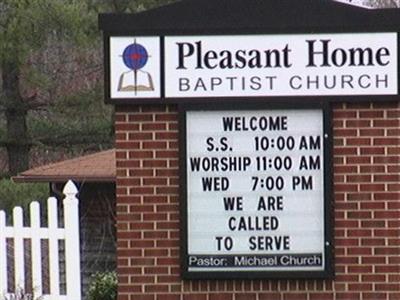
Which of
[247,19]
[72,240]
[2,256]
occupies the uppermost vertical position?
[247,19]

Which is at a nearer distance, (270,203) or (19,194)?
(270,203)

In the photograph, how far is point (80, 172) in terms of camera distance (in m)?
17.6

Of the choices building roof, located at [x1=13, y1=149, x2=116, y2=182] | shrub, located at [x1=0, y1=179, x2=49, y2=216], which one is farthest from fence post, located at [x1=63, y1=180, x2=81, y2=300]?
shrub, located at [x1=0, y1=179, x2=49, y2=216]

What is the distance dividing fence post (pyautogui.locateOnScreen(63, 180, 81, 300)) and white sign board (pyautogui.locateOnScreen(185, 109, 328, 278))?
1985mm

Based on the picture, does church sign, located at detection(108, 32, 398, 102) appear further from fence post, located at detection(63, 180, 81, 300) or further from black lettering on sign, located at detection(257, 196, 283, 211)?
fence post, located at detection(63, 180, 81, 300)

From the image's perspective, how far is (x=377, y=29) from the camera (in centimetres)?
905

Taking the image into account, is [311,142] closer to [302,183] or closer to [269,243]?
[302,183]

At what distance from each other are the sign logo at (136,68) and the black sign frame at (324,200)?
331 mm

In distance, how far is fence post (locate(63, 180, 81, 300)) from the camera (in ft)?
35.7

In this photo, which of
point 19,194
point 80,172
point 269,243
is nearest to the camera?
point 269,243

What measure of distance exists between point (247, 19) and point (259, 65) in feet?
1.21

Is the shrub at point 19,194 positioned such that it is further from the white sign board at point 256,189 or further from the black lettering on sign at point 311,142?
the black lettering on sign at point 311,142

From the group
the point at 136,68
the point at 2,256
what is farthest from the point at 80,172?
the point at 136,68

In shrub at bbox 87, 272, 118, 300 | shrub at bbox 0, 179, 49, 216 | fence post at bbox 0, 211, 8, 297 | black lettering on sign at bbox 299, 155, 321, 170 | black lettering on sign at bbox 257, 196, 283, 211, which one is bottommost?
shrub at bbox 87, 272, 118, 300
